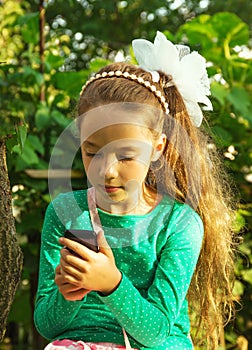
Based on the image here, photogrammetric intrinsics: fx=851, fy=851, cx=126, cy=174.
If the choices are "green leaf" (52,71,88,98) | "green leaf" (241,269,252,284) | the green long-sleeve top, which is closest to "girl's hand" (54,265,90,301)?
the green long-sleeve top

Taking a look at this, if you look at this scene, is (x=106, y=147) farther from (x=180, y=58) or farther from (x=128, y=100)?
(x=180, y=58)

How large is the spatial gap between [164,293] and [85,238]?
330mm

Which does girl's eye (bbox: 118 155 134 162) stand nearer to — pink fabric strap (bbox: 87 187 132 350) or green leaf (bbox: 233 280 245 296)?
pink fabric strap (bbox: 87 187 132 350)

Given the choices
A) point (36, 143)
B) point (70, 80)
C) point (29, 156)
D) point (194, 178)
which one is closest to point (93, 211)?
point (194, 178)

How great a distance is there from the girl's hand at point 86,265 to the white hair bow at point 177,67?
2.05 feet

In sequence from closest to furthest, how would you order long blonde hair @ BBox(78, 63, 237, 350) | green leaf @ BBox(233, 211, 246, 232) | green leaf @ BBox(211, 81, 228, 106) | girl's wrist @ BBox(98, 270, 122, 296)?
girl's wrist @ BBox(98, 270, 122, 296) < long blonde hair @ BBox(78, 63, 237, 350) < green leaf @ BBox(233, 211, 246, 232) < green leaf @ BBox(211, 81, 228, 106)

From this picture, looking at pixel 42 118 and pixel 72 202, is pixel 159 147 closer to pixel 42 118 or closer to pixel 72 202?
pixel 72 202

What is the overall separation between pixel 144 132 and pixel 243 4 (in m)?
4.76

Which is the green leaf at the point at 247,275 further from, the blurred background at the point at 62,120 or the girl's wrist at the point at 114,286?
the girl's wrist at the point at 114,286

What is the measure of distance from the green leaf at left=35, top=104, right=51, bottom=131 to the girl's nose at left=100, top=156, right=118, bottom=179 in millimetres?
1699

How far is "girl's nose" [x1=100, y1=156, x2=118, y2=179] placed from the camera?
1887mm

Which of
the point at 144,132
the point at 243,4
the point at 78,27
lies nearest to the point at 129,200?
the point at 144,132

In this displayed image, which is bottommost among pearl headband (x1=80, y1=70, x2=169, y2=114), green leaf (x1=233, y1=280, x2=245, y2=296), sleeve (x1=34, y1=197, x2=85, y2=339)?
green leaf (x1=233, y1=280, x2=245, y2=296)

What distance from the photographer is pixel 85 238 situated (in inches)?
66.0
